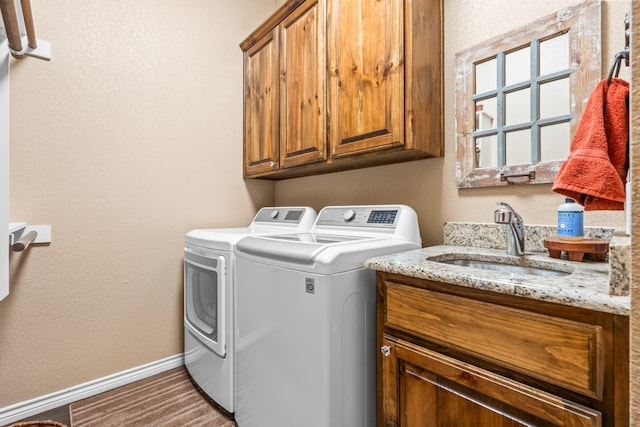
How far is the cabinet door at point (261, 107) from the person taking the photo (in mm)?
2146

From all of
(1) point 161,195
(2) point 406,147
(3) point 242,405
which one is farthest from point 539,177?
(1) point 161,195

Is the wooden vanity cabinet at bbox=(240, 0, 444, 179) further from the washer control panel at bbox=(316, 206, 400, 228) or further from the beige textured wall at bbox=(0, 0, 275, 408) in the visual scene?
the beige textured wall at bbox=(0, 0, 275, 408)

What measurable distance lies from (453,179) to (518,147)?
0.31m

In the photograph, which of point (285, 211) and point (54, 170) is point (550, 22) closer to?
point (285, 211)

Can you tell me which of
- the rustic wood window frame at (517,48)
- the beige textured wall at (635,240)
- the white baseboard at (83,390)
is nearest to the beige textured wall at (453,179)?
the rustic wood window frame at (517,48)

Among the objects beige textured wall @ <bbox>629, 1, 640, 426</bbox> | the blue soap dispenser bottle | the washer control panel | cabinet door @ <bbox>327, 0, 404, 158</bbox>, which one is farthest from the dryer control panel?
beige textured wall @ <bbox>629, 1, 640, 426</bbox>

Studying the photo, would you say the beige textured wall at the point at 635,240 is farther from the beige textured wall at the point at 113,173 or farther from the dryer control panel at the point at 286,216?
the beige textured wall at the point at 113,173

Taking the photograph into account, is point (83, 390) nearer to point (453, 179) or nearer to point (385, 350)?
point (385, 350)

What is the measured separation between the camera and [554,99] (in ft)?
4.21

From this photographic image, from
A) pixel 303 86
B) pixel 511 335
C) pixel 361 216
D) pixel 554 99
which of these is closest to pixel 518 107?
pixel 554 99

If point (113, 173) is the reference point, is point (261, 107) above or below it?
above

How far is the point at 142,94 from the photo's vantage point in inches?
79.4

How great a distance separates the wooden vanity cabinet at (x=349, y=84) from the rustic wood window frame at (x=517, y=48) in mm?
113

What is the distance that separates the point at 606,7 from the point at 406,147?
32.2 inches
